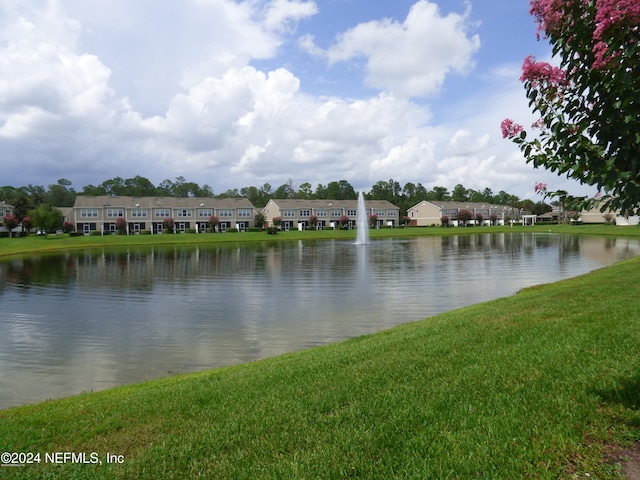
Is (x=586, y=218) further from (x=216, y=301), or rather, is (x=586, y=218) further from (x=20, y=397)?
(x=20, y=397)

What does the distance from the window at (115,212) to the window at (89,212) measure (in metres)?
2.64

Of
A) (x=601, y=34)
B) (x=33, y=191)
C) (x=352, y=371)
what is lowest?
(x=352, y=371)

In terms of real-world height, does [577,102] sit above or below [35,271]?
above

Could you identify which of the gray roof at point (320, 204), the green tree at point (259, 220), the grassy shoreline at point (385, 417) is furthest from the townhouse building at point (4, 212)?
the grassy shoreline at point (385, 417)

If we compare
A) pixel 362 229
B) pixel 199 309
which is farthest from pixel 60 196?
pixel 199 309

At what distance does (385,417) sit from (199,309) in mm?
15638

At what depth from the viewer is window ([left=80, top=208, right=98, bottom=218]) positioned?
321 ft

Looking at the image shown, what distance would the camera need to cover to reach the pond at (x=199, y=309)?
12.4 meters

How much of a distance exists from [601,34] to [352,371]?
19.7 feet

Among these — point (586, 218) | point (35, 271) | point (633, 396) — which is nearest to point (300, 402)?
point (633, 396)

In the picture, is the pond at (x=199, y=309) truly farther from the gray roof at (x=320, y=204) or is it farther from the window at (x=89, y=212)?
the gray roof at (x=320, y=204)

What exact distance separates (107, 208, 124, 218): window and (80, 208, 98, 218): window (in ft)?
8.67

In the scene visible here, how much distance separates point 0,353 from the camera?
1375 cm

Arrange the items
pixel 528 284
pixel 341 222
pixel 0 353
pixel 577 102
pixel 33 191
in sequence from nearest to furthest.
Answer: pixel 577 102 → pixel 0 353 → pixel 528 284 → pixel 341 222 → pixel 33 191
